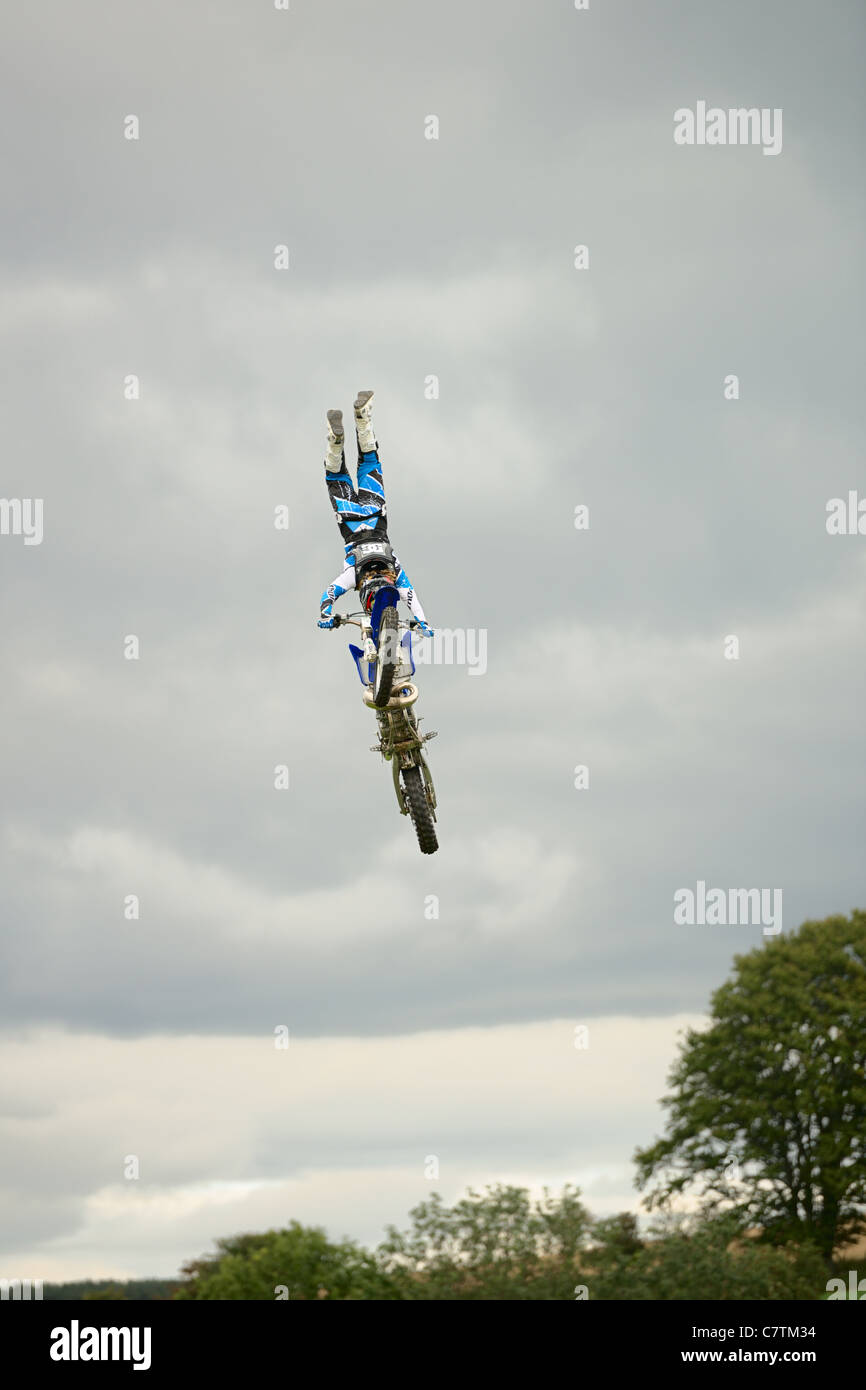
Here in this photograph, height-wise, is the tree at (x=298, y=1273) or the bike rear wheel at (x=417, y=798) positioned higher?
the bike rear wheel at (x=417, y=798)

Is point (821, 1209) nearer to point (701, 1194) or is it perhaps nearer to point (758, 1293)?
point (701, 1194)

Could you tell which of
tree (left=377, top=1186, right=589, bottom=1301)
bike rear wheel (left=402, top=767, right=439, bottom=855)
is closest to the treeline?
tree (left=377, top=1186, right=589, bottom=1301)

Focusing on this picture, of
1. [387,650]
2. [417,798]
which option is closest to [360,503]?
[387,650]

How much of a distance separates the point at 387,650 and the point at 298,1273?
2068 inches

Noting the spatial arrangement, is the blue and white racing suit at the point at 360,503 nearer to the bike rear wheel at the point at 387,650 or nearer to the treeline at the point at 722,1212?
the bike rear wheel at the point at 387,650

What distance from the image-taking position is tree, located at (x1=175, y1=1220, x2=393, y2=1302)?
249ft

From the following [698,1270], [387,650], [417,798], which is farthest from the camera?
[698,1270]

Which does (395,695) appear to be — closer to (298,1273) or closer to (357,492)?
(357,492)

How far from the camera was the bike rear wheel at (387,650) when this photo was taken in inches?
1271

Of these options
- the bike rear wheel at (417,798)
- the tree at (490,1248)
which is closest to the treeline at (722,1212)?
the tree at (490,1248)

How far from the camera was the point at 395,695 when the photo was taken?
33.2m

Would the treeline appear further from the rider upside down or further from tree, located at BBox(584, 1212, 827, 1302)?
the rider upside down
